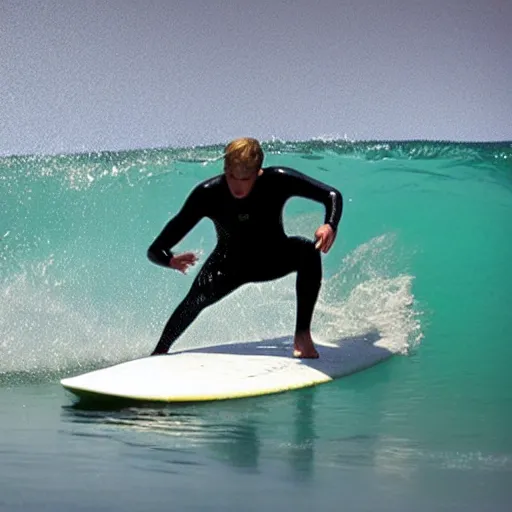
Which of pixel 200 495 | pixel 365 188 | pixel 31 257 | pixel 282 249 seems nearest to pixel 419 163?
pixel 365 188

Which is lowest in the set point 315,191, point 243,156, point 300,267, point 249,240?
point 300,267

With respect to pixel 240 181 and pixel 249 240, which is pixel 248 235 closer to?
pixel 249 240

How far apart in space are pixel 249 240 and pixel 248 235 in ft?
0.07

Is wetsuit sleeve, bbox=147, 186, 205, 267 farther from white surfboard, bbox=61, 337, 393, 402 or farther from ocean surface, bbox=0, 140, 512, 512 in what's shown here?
ocean surface, bbox=0, 140, 512, 512

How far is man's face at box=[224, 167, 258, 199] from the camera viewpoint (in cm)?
412

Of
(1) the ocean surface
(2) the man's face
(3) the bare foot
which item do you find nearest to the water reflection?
(1) the ocean surface

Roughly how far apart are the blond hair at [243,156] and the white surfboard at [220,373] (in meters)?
0.73

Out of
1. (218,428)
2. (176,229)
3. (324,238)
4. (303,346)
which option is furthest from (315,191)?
(218,428)

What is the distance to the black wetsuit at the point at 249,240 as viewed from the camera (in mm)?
4211

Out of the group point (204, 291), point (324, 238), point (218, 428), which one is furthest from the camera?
point (204, 291)

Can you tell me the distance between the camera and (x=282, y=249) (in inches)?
171

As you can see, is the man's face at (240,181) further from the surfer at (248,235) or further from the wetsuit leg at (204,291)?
the wetsuit leg at (204,291)

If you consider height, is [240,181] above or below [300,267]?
above

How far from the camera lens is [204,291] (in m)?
4.45
